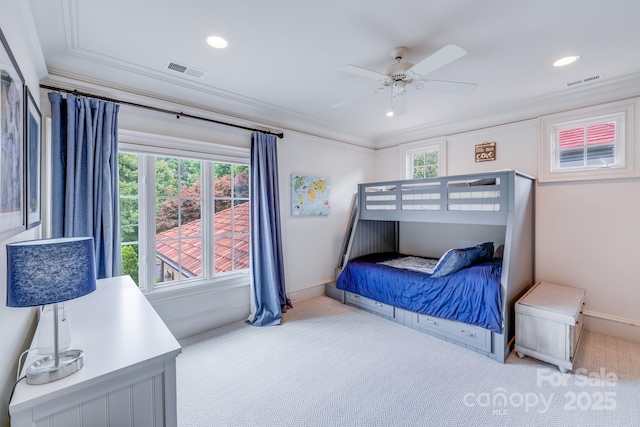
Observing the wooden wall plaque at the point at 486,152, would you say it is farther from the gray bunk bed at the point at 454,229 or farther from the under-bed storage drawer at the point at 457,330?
the under-bed storage drawer at the point at 457,330

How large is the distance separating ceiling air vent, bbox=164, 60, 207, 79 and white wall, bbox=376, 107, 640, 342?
3.55 metres

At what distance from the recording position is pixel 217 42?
2.07 m

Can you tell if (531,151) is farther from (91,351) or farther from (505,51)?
(91,351)


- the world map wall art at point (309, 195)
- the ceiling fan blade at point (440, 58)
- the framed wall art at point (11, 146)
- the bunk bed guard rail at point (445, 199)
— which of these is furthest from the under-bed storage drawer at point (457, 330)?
the framed wall art at point (11, 146)

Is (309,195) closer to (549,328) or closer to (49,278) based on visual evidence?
(549,328)

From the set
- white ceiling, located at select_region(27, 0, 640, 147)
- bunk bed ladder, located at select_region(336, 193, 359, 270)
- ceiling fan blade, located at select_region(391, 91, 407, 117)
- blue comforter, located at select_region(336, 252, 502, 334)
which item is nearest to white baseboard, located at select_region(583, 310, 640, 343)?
blue comforter, located at select_region(336, 252, 502, 334)

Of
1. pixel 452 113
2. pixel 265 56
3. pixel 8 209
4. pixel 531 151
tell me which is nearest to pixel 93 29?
pixel 265 56

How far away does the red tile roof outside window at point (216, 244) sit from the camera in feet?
9.73

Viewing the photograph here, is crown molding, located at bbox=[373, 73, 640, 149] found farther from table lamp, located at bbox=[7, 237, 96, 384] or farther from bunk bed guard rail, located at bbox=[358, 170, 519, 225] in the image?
table lamp, located at bbox=[7, 237, 96, 384]

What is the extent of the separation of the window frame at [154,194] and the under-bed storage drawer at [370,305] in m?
1.52

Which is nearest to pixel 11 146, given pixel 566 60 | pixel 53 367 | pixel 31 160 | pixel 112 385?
pixel 31 160

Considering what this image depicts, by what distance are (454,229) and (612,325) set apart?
1794 mm

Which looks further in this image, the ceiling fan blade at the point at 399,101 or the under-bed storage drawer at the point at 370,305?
the under-bed storage drawer at the point at 370,305

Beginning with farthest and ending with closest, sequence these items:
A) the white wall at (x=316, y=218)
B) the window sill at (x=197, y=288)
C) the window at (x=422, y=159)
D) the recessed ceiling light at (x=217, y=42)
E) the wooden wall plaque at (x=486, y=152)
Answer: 1. the window at (x=422, y=159)
2. the white wall at (x=316, y=218)
3. the wooden wall plaque at (x=486, y=152)
4. the window sill at (x=197, y=288)
5. the recessed ceiling light at (x=217, y=42)
